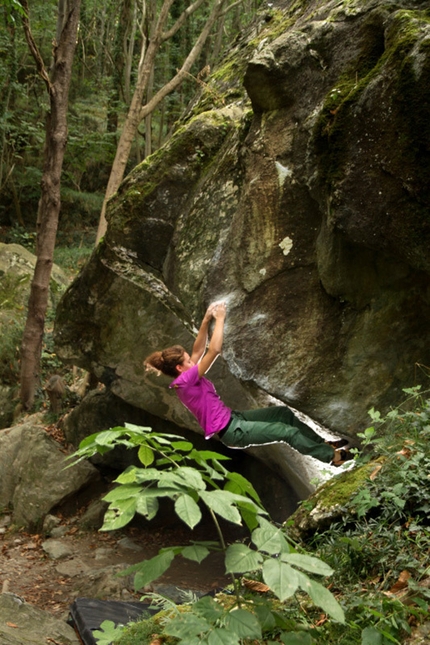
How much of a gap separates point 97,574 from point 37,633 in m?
3.06

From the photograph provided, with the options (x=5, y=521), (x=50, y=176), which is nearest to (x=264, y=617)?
(x=5, y=521)

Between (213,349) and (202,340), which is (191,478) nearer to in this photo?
(213,349)

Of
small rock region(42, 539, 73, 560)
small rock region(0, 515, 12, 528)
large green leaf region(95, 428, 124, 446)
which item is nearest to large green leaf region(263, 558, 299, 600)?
large green leaf region(95, 428, 124, 446)

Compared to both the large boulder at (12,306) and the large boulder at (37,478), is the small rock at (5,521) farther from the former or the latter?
the large boulder at (12,306)

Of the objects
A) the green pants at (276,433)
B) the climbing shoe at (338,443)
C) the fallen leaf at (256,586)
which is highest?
the green pants at (276,433)

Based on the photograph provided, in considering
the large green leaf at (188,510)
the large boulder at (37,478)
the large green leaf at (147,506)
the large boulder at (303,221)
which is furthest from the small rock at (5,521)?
the large green leaf at (188,510)

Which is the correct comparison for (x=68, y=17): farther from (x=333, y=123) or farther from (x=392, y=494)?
(x=392, y=494)

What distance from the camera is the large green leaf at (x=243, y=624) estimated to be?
1889 millimetres

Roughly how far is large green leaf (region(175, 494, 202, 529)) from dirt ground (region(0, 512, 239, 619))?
17.6 feet

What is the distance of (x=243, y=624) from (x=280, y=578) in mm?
282

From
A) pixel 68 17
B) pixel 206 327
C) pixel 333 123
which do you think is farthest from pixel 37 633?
pixel 68 17

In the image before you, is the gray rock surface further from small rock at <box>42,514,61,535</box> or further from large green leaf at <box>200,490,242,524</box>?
small rock at <box>42,514,61,535</box>

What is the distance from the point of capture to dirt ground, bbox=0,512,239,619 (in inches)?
280

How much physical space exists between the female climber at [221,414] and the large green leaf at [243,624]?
3.17 metres
